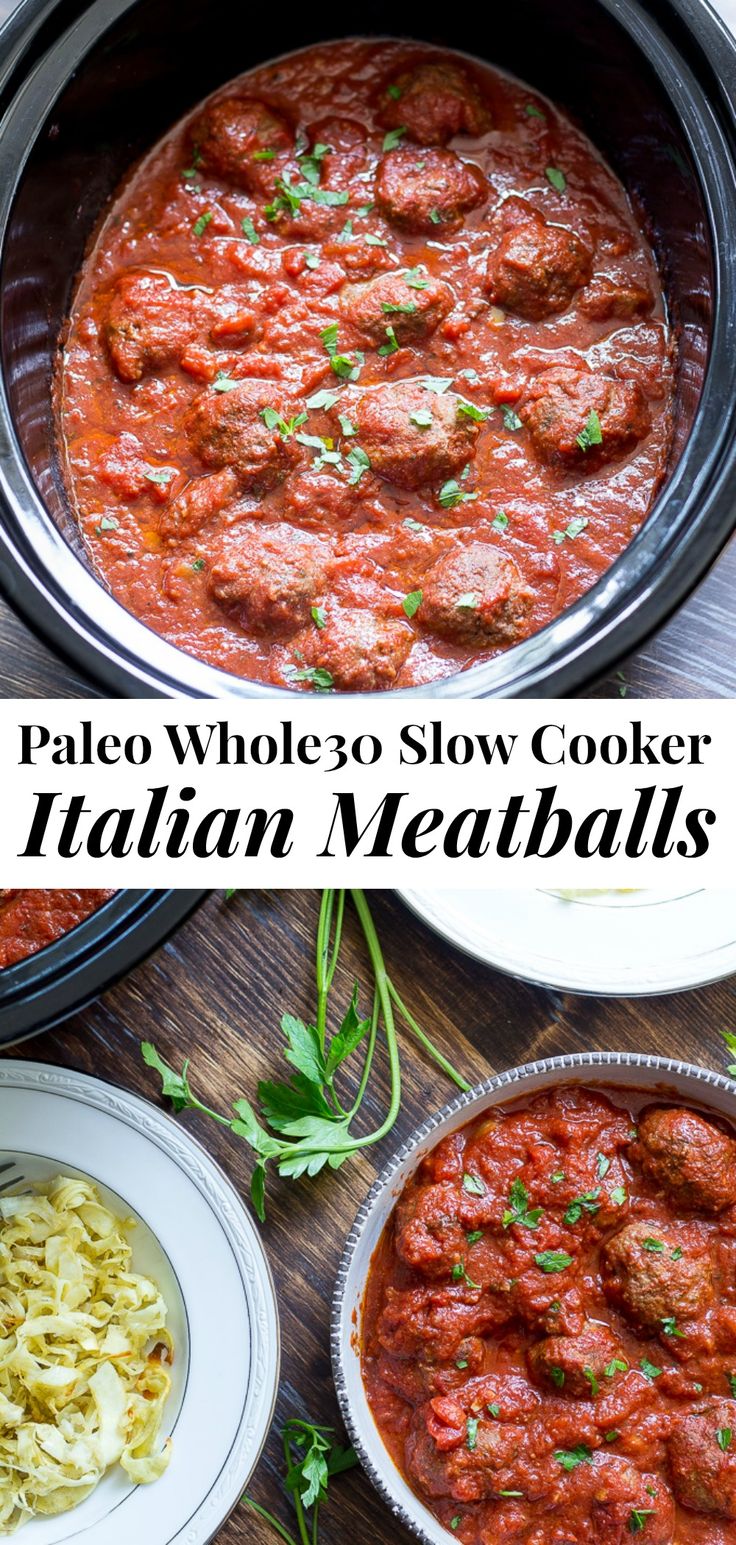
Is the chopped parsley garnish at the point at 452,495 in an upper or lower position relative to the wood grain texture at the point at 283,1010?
upper

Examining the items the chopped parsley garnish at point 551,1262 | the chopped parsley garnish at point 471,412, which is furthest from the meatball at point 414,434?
the chopped parsley garnish at point 551,1262

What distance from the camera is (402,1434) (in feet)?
10.4

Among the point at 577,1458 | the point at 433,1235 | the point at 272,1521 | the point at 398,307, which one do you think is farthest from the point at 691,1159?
the point at 398,307

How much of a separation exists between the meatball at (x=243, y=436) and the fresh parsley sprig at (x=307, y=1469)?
7.10 ft

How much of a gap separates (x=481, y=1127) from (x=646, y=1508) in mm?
875

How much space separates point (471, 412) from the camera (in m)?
3.11

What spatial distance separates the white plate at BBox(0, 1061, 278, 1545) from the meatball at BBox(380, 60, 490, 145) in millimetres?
2316

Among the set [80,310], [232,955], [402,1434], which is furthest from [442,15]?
[402,1434]

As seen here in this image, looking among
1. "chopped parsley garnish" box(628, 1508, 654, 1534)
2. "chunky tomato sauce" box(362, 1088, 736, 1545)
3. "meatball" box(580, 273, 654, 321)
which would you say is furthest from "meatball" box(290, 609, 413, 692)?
"chopped parsley garnish" box(628, 1508, 654, 1534)

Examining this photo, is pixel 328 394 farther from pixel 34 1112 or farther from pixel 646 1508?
pixel 646 1508

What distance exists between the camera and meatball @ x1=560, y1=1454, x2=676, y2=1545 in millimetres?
3043

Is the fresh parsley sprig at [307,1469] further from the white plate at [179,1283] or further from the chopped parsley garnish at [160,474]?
the chopped parsley garnish at [160,474]

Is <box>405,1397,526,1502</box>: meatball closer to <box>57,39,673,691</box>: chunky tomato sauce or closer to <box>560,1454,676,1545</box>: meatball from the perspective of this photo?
<box>560,1454,676,1545</box>: meatball

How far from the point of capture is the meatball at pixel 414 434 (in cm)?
306
